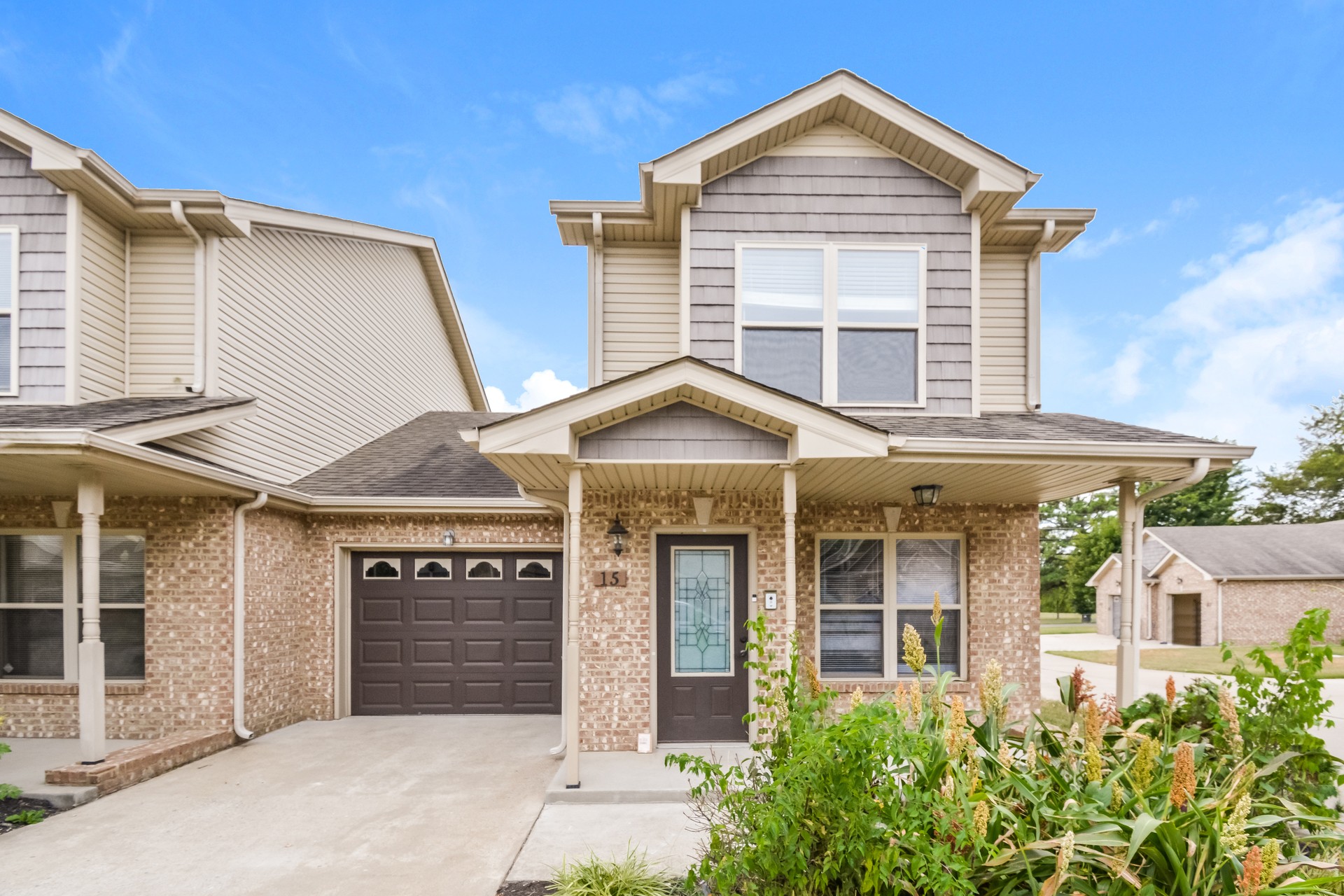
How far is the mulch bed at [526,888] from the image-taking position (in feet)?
13.8

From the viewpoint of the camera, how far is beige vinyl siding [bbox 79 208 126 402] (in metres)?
7.52

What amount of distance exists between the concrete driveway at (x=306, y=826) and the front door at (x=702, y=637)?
1.31 meters

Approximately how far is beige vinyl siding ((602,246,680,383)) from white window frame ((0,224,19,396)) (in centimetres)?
575

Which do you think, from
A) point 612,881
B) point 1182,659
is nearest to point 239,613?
point 612,881

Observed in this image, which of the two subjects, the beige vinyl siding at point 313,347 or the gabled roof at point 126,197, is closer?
the gabled roof at point 126,197

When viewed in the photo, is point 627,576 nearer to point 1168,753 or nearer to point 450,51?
point 1168,753

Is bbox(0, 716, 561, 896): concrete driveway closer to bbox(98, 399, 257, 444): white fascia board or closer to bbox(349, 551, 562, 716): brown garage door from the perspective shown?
bbox(349, 551, 562, 716): brown garage door

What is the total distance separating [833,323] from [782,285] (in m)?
0.63

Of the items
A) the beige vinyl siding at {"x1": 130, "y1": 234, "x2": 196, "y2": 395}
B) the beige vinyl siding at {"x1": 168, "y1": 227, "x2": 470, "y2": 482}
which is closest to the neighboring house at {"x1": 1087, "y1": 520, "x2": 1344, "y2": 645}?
the beige vinyl siding at {"x1": 168, "y1": 227, "x2": 470, "y2": 482}

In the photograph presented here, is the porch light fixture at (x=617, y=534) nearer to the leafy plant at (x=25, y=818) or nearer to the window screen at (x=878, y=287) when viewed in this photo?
the window screen at (x=878, y=287)

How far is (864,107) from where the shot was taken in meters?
7.28

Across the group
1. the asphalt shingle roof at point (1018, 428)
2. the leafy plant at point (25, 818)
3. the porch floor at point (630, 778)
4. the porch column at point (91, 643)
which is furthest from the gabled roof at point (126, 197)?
the asphalt shingle roof at point (1018, 428)

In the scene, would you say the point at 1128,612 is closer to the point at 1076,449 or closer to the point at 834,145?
the point at 1076,449

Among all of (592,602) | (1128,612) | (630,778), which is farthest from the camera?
(592,602)
